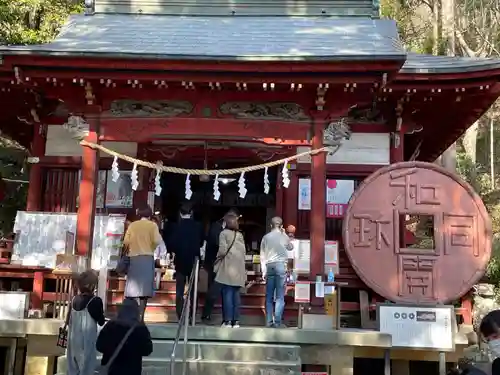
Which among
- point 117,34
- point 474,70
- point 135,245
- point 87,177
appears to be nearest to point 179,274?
point 135,245

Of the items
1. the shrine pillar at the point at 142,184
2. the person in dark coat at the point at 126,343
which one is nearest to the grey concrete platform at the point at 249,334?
the person in dark coat at the point at 126,343

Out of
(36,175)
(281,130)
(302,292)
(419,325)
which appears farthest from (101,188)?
(419,325)

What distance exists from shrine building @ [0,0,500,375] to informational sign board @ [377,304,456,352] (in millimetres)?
430

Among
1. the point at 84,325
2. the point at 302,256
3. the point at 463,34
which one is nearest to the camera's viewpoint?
the point at 84,325

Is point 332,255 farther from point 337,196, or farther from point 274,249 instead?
point 274,249

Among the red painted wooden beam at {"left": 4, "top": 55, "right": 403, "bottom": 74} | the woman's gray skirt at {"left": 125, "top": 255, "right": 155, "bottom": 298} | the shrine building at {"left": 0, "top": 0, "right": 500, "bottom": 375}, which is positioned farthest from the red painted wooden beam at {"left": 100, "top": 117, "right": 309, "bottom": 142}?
the woman's gray skirt at {"left": 125, "top": 255, "right": 155, "bottom": 298}

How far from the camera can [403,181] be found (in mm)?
9781

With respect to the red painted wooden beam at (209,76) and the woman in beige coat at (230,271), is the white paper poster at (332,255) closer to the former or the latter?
the woman in beige coat at (230,271)

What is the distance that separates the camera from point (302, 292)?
8.52 metres

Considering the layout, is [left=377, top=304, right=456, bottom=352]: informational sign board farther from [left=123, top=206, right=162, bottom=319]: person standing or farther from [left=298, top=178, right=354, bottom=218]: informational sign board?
[left=123, top=206, right=162, bottom=319]: person standing

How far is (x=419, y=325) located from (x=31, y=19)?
13898 millimetres

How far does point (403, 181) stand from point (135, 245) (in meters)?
4.61

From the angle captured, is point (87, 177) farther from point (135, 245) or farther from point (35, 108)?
point (35, 108)

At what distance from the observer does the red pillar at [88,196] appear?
9031 millimetres
